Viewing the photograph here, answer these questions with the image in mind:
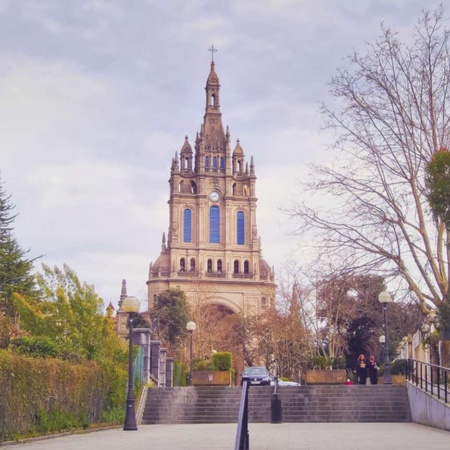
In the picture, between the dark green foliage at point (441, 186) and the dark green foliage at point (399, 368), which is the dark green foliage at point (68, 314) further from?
the dark green foliage at point (441, 186)

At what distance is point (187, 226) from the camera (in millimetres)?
105625

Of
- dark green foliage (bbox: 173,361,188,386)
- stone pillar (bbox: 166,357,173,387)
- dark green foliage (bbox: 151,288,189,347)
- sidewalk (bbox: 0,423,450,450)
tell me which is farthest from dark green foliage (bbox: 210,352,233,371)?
dark green foliage (bbox: 151,288,189,347)

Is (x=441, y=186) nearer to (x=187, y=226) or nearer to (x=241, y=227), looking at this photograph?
(x=187, y=226)

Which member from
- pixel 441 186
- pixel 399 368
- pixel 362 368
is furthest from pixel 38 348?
pixel 399 368

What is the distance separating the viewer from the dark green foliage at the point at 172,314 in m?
82.2

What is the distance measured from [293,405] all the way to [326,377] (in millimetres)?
3918

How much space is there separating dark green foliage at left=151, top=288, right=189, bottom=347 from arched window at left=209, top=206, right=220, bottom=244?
16.4m

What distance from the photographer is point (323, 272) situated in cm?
2427

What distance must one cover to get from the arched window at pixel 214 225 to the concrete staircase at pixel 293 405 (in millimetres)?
77493

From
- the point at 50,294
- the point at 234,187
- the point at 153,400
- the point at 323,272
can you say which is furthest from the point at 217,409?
the point at 234,187

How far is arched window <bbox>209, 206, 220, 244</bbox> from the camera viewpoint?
106 metres

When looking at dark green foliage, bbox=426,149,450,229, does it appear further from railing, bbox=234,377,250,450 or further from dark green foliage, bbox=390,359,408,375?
dark green foliage, bbox=390,359,408,375

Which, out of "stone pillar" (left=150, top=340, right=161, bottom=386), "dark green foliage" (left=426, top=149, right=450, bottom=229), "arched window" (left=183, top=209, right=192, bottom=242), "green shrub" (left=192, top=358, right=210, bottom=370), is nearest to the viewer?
"dark green foliage" (left=426, top=149, right=450, bottom=229)

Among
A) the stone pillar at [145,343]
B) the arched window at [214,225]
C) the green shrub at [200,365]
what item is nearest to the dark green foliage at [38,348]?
the stone pillar at [145,343]
